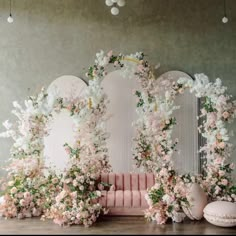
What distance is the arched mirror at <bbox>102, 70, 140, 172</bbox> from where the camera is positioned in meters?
7.83

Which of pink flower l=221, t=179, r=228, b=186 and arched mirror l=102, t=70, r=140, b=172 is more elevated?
Result: arched mirror l=102, t=70, r=140, b=172

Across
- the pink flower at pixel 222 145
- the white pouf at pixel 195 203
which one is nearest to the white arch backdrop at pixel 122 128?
the pink flower at pixel 222 145

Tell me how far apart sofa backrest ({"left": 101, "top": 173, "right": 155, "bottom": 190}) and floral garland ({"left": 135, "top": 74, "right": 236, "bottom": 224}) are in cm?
32

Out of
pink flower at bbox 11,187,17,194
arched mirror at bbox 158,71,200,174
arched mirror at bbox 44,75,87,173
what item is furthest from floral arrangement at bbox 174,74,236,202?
pink flower at bbox 11,187,17,194

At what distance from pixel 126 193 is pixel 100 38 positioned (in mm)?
3364

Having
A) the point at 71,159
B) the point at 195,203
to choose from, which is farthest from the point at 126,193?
the point at 195,203

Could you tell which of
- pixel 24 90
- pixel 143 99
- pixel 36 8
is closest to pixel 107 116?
pixel 143 99

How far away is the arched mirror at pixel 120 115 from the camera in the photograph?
25.7ft

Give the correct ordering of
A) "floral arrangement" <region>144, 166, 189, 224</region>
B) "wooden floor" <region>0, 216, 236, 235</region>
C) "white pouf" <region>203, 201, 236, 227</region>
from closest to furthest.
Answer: "wooden floor" <region>0, 216, 236, 235</region>
"white pouf" <region>203, 201, 236, 227</region>
"floral arrangement" <region>144, 166, 189, 224</region>

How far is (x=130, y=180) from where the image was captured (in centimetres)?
736

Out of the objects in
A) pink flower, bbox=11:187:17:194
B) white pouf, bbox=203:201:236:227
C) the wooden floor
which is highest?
pink flower, bbox=11:187:17:194

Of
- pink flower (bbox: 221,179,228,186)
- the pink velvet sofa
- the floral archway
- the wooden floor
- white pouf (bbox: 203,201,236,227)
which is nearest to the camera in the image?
the wooden floor

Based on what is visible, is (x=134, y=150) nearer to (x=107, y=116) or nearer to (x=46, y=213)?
(x=107, y=116)

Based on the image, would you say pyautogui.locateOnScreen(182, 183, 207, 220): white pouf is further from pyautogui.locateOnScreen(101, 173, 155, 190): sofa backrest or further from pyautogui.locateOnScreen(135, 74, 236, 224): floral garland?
pyautogui.locateOnScreen(101, 173, 155, 190): sofa backrest
